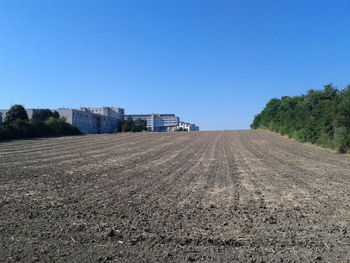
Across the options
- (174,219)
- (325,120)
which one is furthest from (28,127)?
(174,219)

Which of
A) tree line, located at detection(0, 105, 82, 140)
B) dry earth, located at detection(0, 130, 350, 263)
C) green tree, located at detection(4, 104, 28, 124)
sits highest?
green tree, located at detection(4, 104, 28, 124)

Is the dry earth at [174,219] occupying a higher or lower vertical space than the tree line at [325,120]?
lower

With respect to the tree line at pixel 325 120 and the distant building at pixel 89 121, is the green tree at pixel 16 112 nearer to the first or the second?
the distant building at pixel 89 121

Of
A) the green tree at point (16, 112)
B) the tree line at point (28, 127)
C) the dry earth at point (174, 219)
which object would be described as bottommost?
the dry earth at point (174, 219)

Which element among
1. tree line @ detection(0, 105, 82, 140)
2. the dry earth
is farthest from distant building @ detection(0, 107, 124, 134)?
the dry earth

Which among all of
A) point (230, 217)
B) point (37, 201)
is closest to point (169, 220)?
point (230, 217)

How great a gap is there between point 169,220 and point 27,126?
2096 inches

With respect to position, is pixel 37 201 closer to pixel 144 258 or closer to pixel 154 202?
pixel 154 202

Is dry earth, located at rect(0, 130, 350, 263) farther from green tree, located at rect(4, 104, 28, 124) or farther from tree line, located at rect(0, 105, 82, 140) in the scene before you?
green tree, located at rect(4, 104, 28, 124)

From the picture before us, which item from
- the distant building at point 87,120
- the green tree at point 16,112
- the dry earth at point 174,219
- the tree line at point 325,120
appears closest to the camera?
the dry earth at point 174,219

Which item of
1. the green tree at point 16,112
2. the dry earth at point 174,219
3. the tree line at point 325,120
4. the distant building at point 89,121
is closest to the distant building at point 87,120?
the distant building at point 89,121

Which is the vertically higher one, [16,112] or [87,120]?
[16,112]

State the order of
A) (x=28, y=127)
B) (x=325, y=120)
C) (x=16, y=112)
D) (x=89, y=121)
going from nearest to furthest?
(x=325, y=120), (x=28, y=127), (x=16, y=112), (x=89, y=121)

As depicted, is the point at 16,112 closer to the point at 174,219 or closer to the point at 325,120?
the point at 325,120
